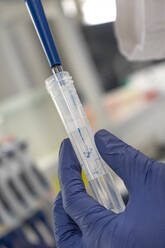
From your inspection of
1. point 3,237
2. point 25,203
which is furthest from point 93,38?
point 3,237

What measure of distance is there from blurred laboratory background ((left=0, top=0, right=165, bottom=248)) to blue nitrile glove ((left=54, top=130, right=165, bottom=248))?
365 millimetres

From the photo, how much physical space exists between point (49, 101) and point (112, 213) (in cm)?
140

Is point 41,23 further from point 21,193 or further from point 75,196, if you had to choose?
point 21,193

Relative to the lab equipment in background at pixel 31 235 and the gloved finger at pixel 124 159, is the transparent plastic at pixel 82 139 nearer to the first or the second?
the gloved finger at pixel 124 159

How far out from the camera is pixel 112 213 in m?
0.49

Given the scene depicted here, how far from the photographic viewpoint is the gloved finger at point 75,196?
18.9 inches

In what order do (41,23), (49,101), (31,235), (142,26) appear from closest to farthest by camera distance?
(41,23)
(142,26)
(31,235)
(49,101)

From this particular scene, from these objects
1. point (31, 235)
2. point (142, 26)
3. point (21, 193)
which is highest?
point (142, 26)

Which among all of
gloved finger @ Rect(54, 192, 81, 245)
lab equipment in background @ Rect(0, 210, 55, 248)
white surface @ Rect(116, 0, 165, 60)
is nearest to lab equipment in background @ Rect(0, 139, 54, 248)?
lab equipment in background @ Rect(0, 210, 55, 248)

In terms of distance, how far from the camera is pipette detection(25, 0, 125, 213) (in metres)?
0.50

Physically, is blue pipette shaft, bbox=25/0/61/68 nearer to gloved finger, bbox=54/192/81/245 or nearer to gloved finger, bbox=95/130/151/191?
gloved finger, bbox=95/130/151/191

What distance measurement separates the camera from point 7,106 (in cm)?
163

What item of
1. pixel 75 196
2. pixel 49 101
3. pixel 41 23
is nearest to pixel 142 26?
pixel 41 23

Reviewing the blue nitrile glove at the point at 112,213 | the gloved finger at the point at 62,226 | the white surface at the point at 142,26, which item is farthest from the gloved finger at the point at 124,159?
the white surface at the point at 142,26
